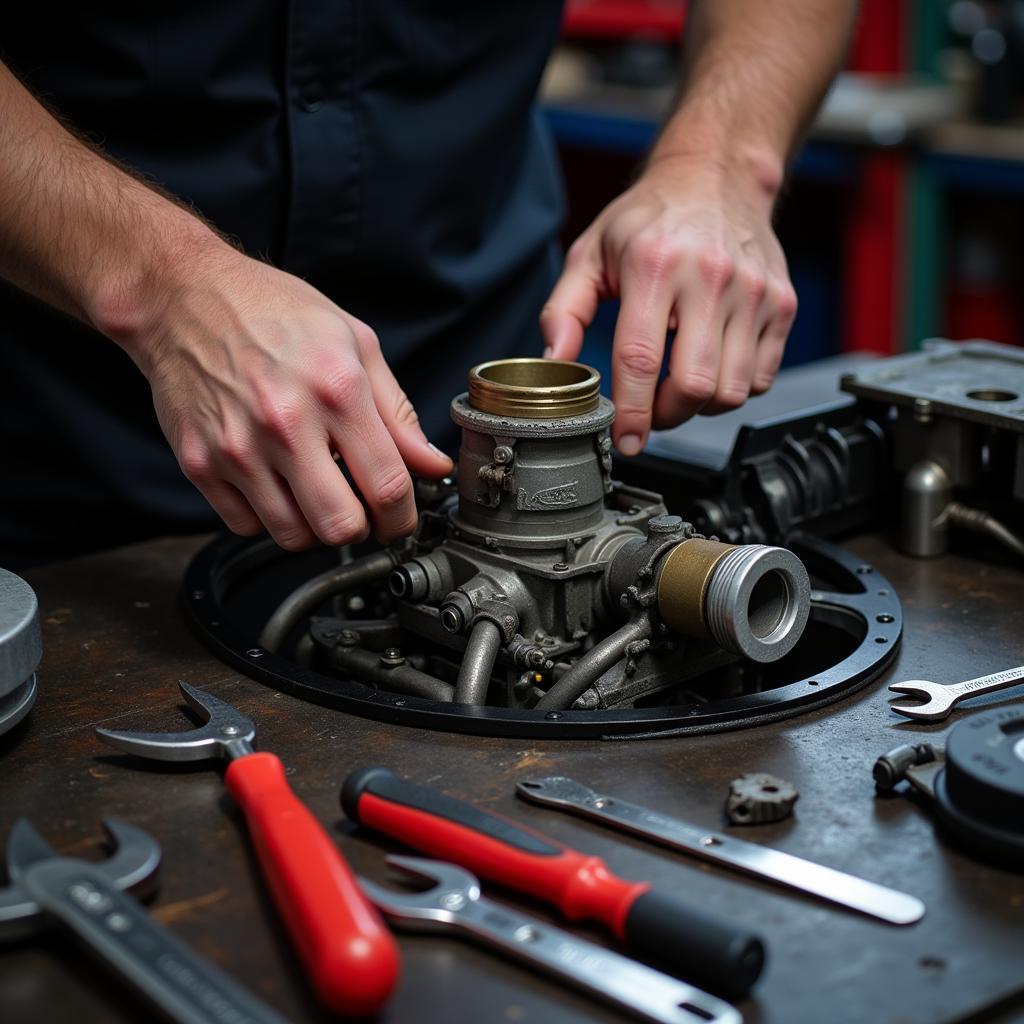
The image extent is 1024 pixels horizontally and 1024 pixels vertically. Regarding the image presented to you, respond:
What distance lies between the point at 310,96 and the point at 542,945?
110 centimetres

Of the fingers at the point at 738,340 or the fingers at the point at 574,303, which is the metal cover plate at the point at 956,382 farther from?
the fingers at the point at 574,303

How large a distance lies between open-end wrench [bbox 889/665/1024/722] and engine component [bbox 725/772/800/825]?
0.18 meters

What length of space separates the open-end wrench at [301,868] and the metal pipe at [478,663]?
181 millimetres

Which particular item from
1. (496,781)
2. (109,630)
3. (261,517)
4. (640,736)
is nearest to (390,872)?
(496,781)

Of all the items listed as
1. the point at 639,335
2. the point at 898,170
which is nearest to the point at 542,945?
the point at 639,335

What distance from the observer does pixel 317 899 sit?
2.50 feet

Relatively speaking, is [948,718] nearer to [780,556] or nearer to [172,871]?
[780,556]

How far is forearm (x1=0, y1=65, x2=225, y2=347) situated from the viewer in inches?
47.9

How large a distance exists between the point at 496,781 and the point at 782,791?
0.20 metres

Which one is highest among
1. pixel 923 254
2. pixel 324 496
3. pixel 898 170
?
pixel 324 496

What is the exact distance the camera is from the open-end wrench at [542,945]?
730 millimetres

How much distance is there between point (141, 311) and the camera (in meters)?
1.21

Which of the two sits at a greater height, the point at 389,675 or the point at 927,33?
the point at 927,33

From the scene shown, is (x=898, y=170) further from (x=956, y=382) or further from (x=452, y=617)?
(x=452, y=617)
